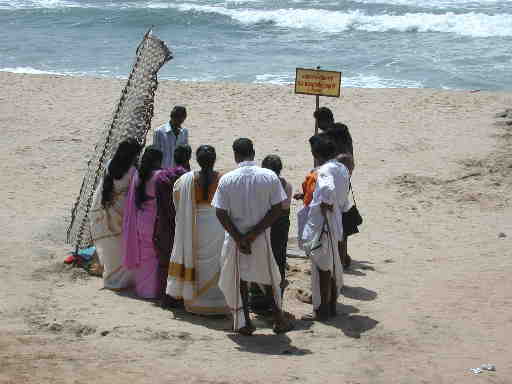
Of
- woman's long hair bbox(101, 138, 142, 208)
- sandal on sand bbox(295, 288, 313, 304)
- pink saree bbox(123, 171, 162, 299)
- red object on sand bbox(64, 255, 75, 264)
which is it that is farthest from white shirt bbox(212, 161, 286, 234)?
red object on sand bbox(64, 255, 75, 264)

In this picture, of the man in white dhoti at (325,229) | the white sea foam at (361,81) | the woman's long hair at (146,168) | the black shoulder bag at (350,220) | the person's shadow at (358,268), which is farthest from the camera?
the white sea foam at (361,81)

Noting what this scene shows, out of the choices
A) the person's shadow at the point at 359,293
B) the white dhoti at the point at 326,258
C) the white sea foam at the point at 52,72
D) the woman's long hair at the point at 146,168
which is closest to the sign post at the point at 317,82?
the person's shadow at the point at 359,293

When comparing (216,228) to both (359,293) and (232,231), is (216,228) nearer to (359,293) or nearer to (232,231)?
(232,231)

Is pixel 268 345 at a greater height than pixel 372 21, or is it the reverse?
pixel 372 21

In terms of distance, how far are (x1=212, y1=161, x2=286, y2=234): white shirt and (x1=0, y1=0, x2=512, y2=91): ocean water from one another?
15.7 metres

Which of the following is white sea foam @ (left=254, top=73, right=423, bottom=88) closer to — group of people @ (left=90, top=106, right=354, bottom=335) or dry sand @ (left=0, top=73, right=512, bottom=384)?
dry sand @ (left=0, top=73, right=512, bottom=384)

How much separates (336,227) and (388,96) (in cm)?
1110

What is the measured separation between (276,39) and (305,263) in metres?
22.3

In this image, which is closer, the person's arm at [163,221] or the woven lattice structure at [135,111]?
the person's arm at [163,221]

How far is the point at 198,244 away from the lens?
6895 mm

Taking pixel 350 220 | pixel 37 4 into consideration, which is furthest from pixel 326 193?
pixel 37 4

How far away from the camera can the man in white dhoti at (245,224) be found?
20.4 ft

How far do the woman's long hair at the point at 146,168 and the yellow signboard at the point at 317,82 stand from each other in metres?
Answer: 3.02

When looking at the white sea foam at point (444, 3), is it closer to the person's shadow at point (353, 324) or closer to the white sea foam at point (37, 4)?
the white sea foam at point (37, 4)
